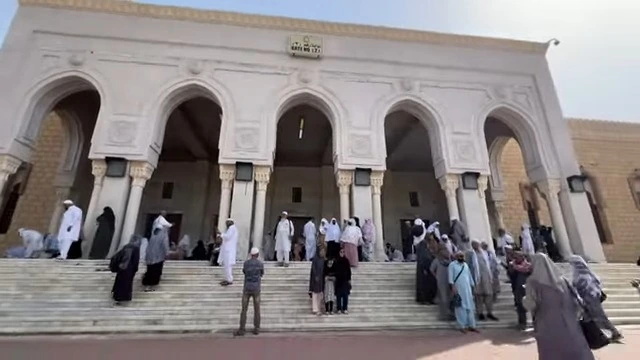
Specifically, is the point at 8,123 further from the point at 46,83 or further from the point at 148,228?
the point at 148,228

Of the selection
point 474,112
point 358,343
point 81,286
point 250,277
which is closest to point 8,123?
point 81,286

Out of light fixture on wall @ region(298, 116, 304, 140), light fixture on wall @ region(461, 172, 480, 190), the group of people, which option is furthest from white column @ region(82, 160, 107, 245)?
light fixture on wall @ region(461, 172, 480, 190)

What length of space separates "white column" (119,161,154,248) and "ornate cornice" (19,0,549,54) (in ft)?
15.6

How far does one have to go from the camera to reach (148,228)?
1309 cm

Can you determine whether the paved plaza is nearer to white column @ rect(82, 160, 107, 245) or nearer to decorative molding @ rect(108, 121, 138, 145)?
white column @ rect(82, 160, 107, 245)

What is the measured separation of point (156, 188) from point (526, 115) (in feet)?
45.0

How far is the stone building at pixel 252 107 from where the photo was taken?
8758 millimetres

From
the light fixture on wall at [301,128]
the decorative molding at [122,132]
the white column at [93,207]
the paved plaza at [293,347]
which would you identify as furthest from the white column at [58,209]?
the light fixture on wall at [301,128]

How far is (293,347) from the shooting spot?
159 inches

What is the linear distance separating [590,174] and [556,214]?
7.27 metres

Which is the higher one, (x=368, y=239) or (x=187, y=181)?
(x=187, y=181)

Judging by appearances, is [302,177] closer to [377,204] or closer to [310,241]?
[377,204]

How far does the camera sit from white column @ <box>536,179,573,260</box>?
942 cm

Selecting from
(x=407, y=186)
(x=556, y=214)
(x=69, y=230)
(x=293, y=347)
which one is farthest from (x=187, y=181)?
(x=556, y=214)
